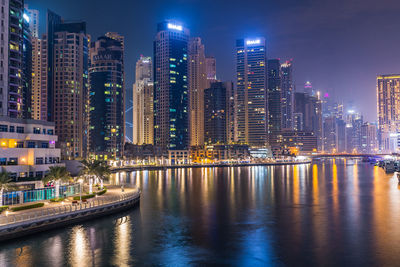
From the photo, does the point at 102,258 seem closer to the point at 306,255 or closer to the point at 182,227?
the point at 182,227

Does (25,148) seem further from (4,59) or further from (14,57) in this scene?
(14,57)

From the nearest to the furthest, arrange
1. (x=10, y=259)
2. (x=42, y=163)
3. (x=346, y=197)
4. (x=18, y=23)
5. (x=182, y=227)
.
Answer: (x=10, y=259) < (x=182, y=227) < (x=42, y=163) < (x=346, y=197) < (x=18, y=23)

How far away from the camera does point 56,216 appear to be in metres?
58.1

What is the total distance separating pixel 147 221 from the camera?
221 ft

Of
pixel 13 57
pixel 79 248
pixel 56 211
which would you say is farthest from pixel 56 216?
pixel 13 57

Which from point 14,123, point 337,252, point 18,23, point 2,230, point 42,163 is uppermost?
point 18,23

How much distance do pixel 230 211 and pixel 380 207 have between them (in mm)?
32812

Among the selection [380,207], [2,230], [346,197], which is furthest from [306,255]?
[346,197]

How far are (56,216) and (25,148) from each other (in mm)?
30754

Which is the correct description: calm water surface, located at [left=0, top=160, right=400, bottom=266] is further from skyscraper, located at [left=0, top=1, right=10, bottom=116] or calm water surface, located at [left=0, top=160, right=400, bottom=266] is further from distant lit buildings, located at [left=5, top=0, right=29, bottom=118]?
distant lit buildings, located at [left=5, top=0, right=29, bottom=118]

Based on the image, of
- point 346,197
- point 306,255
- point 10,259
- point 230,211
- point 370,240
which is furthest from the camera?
point 346,197

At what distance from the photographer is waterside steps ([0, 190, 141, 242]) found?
51.1m

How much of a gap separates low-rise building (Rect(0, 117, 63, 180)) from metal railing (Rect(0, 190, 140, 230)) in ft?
53.2

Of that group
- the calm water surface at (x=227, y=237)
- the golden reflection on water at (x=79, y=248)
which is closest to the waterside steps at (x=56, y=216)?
the calm water surface at (x=227, y=237)
